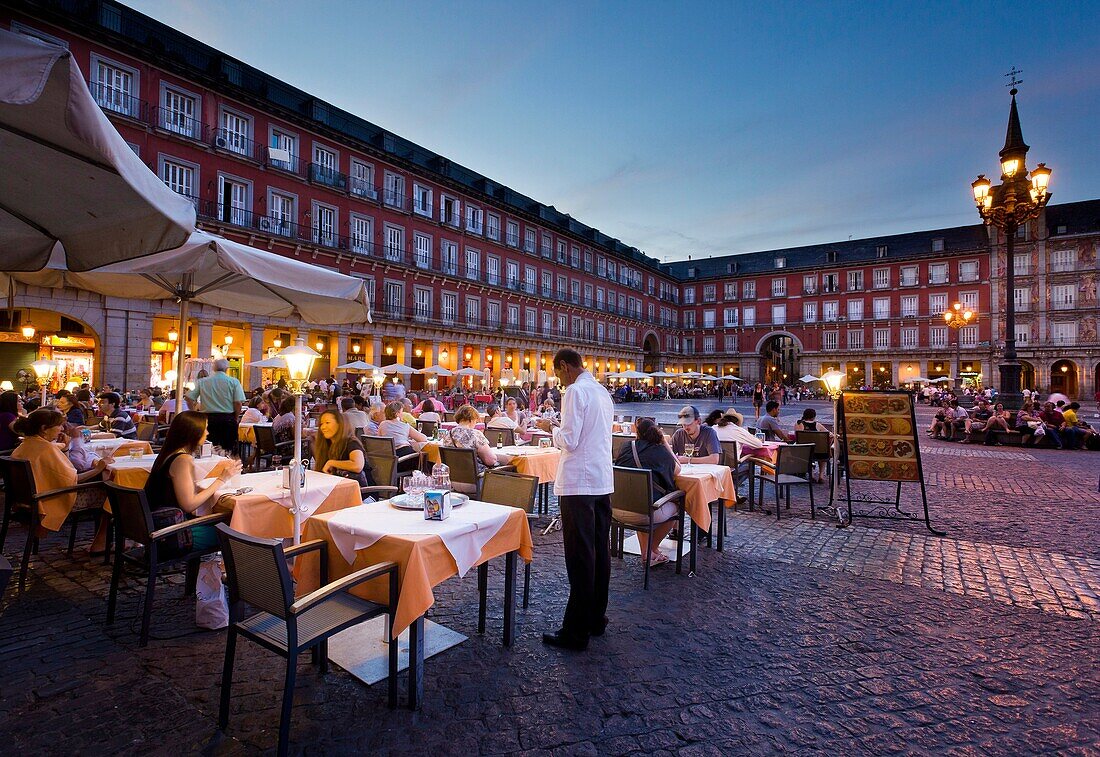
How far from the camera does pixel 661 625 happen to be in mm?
3521

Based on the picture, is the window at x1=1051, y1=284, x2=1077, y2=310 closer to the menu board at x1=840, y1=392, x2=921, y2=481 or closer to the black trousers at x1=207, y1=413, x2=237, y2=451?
the menu board at x1=840, y1=392, x2=921, y2=481

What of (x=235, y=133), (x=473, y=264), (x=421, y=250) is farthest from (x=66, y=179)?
(x=473, y=264)

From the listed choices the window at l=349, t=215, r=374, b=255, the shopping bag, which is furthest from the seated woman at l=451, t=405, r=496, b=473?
the window at l=349, t=215, r=374, b=255

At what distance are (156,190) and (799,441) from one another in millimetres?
8098

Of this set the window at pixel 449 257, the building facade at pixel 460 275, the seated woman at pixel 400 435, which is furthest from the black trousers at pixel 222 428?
the window at pixel 449 257

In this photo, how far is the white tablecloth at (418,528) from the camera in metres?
2.73

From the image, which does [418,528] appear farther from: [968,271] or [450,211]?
[968,271]

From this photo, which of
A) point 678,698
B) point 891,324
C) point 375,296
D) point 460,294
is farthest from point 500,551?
point 891,324

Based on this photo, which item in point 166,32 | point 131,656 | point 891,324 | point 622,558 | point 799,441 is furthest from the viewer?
point 891,324

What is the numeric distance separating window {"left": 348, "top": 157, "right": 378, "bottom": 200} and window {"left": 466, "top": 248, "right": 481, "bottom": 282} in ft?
21.0

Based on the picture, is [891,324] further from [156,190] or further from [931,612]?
[156,190]

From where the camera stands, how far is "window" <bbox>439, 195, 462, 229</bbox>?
27.7 meters

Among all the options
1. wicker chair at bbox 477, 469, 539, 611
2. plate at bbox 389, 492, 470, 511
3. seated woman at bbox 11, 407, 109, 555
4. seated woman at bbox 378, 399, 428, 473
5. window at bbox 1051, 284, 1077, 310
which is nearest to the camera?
plate at bbox 389, 492, 470, 511

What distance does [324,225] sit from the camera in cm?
2231
